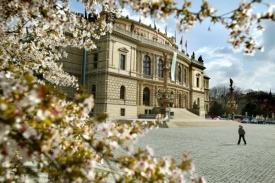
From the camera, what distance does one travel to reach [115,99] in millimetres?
38719

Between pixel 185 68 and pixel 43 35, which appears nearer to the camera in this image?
pixel 43 35

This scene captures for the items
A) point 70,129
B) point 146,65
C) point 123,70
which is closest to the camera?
point 70,129

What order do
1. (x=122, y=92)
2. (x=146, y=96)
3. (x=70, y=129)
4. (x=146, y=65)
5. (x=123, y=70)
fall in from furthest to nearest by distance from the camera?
(x=146, y=65)
(x=146, y=96)
(x=122, y=92)
(x=123, y=70)
(x=70, y=129)

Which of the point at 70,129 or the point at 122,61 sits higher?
the point at 122,61

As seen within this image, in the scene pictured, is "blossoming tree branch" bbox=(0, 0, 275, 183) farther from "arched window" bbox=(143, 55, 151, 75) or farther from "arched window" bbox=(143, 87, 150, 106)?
"arched window" bbox=(143, 55, 151, 75)

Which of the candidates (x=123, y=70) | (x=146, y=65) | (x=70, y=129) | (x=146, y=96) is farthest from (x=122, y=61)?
(x=70, y=129)

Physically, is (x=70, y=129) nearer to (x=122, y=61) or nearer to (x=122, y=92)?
(x=122, y=92)

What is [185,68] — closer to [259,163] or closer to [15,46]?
[259,163]

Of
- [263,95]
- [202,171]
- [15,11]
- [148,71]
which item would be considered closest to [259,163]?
[202,171]

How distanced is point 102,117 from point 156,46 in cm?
4589

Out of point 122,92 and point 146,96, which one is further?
point 146,96

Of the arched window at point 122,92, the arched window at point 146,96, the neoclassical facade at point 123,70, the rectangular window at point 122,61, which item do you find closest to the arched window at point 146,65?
the neoclassical facade at point 123,70

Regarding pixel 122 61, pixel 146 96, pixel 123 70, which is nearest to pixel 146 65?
pixel 146 96

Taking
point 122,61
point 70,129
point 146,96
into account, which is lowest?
point 70,129
